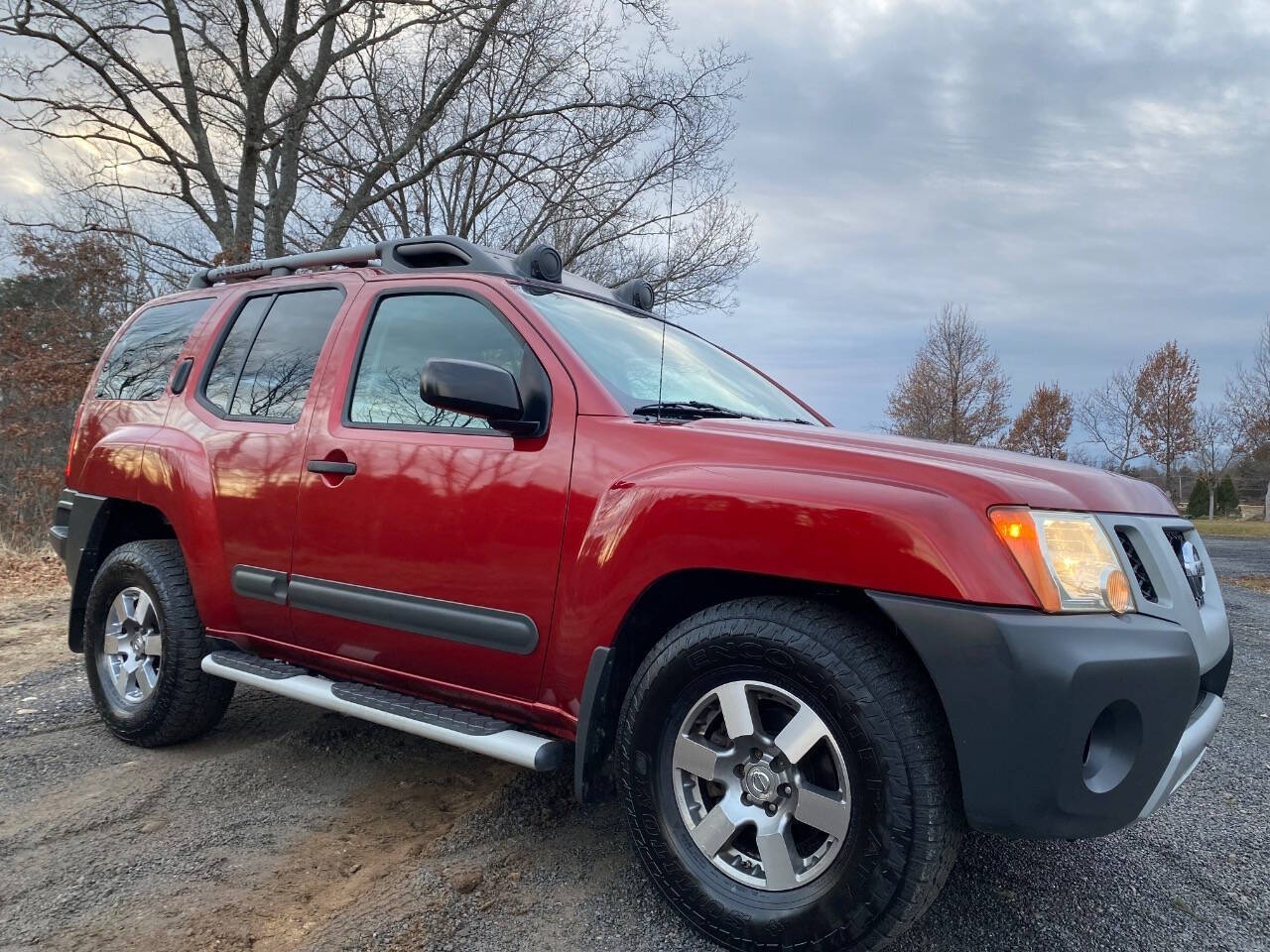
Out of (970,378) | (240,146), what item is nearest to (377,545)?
(240,146)

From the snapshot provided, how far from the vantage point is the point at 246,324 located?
3.60m

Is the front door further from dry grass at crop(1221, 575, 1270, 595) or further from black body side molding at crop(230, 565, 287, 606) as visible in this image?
dry grass at crop(1221, 575, 1270, 595)

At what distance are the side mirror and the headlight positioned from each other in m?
1.32

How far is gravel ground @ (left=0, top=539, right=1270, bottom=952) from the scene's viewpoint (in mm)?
2137

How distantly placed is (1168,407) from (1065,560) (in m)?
35.5

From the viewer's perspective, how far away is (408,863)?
8.16ft

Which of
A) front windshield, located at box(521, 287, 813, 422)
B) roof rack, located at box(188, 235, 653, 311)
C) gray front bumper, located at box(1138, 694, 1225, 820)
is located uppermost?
roof rack, located at box(188, 235, 653, 311)

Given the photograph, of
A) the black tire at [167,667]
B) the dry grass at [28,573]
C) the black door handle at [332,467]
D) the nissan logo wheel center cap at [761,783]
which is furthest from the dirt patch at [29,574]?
the nissan logo wheel center cap at [761,783]

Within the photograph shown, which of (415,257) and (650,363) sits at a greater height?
(415,257)

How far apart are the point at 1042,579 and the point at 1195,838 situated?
1.76 meters

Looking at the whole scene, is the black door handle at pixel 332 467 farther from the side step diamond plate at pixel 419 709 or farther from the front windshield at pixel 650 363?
the front windshield at pixel 650 363

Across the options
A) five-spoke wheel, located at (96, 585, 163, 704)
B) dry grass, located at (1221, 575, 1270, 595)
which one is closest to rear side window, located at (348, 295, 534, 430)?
five-spoke wheel, located at (96, 585, 163, 704)

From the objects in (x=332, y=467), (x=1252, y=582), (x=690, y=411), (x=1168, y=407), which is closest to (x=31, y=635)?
(x=332, y=467)

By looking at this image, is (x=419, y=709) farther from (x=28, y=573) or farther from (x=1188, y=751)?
(x=28, y=573)
